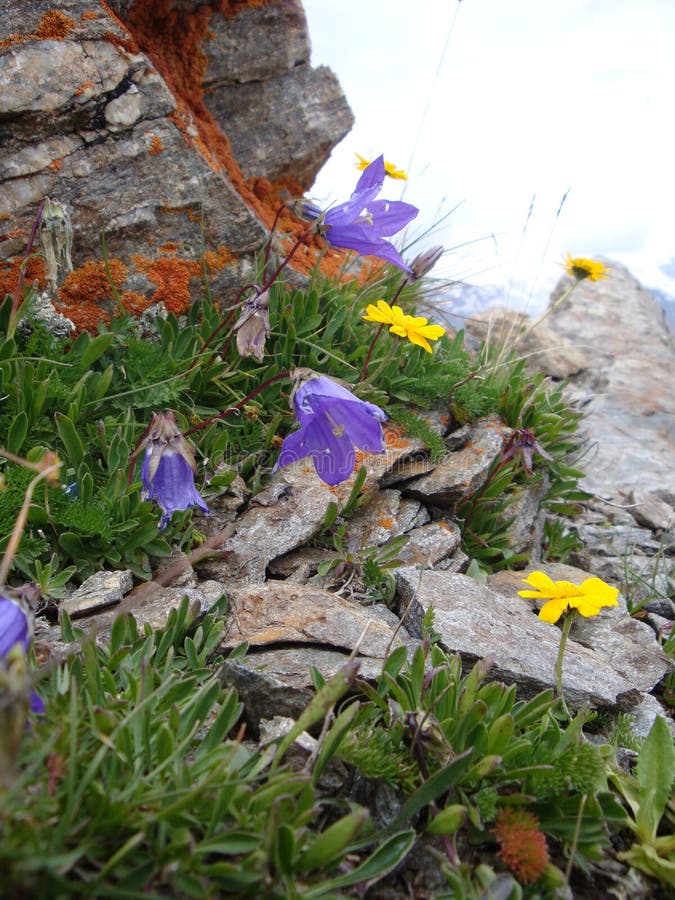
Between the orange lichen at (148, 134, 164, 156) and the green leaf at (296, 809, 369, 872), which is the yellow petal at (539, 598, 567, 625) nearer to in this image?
the green leaf at (296, 809, 369, 872)

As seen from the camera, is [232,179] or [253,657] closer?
[253,657]

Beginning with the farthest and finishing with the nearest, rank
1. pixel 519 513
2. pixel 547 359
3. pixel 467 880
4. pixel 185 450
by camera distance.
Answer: pixel 547 359 → pixel 519 513 → pixel 185 450 → pixel 467 880

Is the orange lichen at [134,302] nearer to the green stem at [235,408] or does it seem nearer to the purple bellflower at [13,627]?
the green stem at [235,408]

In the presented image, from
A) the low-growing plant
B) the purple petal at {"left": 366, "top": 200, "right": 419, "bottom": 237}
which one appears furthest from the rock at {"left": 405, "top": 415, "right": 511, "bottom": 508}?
the low-growing plant

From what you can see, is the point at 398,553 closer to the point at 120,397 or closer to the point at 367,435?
the point at 367,435

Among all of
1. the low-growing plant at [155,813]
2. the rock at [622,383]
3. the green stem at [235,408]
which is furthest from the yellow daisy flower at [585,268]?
the low-growing plant at [155,813]

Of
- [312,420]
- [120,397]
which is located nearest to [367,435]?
[312,420]

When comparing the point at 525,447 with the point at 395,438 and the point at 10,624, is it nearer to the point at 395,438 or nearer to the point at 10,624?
the point at 395,438
